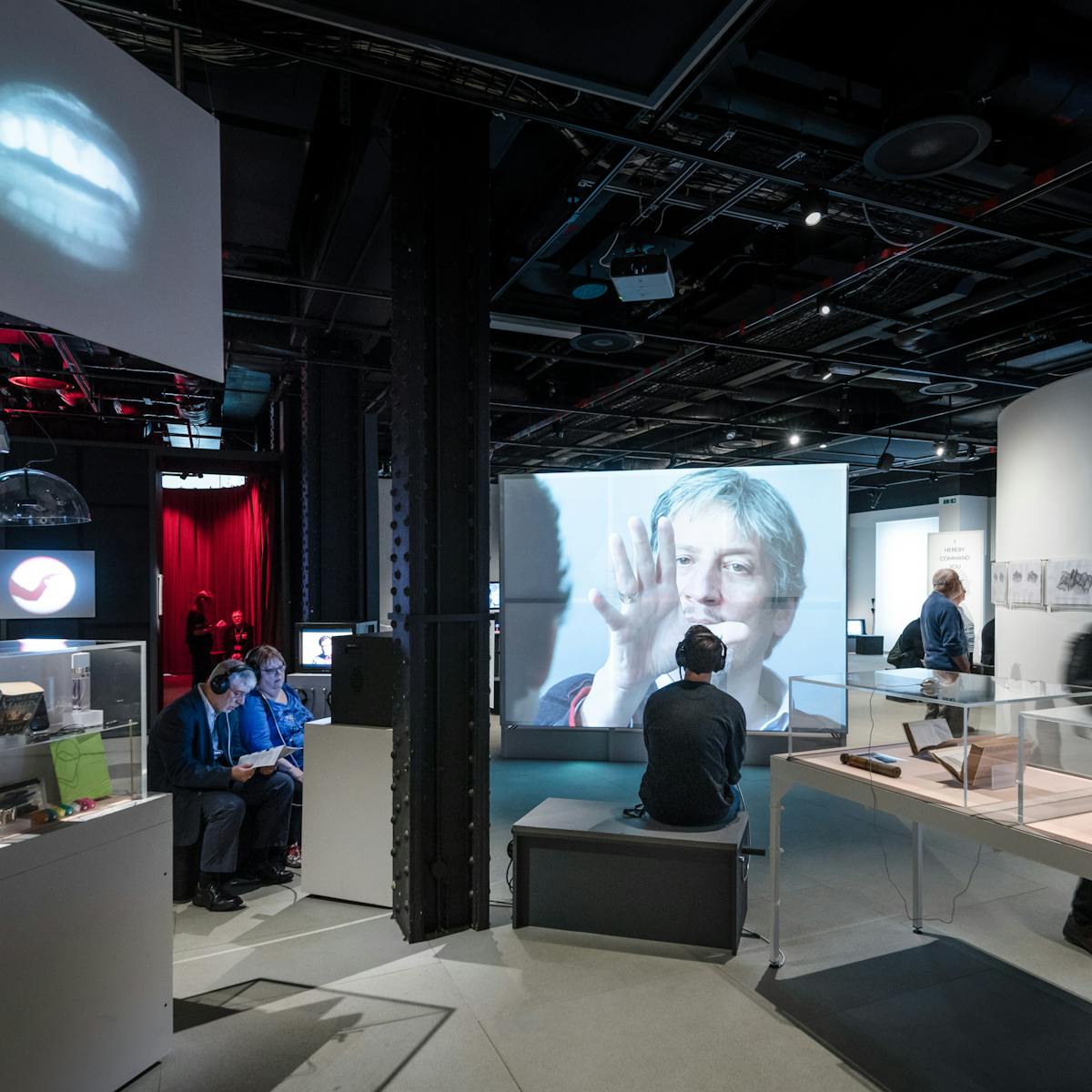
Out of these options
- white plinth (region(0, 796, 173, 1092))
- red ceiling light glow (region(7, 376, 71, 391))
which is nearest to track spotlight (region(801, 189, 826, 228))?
white plinth (region(0, 796, 173, 1092))

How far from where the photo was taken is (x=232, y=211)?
5289 millimetres

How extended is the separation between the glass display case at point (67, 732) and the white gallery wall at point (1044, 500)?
229 inches

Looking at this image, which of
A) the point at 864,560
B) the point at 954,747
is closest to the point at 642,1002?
the point at 954,747

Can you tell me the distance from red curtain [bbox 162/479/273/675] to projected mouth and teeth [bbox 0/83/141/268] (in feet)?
37.5

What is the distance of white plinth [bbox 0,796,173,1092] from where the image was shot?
214 centimetres

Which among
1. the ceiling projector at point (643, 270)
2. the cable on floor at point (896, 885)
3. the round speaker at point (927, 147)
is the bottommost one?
the cable on floor at point (896, 885)

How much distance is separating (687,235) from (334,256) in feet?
7.63

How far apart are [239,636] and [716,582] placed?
807cm

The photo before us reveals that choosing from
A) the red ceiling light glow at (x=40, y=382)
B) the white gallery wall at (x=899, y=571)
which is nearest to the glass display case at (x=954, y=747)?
the red ceiling light glow at (x=40, y=382)

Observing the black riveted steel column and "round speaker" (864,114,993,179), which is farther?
the black riveted steel column

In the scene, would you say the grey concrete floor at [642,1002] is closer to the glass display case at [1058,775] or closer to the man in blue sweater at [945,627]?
the glass display case at [1058,775]

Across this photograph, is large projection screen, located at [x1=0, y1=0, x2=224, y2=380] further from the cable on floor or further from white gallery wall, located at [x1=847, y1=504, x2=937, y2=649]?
white gallery wall, located at [x1=847, y1=504, x2=937, y2=649]

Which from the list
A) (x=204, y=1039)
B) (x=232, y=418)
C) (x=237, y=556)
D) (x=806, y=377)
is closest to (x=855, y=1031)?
(x=204, y=1039)

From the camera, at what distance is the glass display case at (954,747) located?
8.70ft
